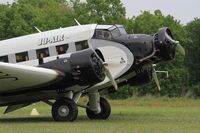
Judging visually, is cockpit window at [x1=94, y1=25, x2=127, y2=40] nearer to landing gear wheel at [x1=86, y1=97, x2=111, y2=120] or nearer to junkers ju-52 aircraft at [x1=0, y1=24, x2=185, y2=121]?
junkers ju-52 aircraft at [x1=0, y1=24, x2=185, y2=121]

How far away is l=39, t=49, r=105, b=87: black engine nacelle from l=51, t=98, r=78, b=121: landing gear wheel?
2.79 ft

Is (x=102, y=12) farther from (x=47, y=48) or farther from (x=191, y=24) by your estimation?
(x=47, y=48)

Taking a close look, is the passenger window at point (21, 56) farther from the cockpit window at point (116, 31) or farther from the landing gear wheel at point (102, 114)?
the landing gear wheel at point (102, 114)

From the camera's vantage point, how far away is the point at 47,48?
22.9m

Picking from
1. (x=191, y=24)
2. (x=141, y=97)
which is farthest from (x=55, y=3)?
(x=141, y=97)

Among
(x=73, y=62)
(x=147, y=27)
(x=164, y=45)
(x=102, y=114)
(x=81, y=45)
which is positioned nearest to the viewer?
(x=73, y=62)

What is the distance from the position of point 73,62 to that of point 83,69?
0.45 m

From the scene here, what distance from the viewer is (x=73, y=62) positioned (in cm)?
2091

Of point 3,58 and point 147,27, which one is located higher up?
point 147,27

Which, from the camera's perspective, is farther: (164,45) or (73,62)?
(164,45)

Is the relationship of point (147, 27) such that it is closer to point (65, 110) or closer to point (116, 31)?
point (116, 31)

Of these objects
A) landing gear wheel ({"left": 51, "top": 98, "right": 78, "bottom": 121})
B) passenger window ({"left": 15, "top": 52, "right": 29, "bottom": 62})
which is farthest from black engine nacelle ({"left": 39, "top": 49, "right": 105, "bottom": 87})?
passenger window ({"left": 15, "top": 52, "right": 29, "bottom": 62})

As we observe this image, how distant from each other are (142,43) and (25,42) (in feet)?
15.3

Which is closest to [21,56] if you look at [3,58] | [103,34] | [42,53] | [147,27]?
[3,58]
